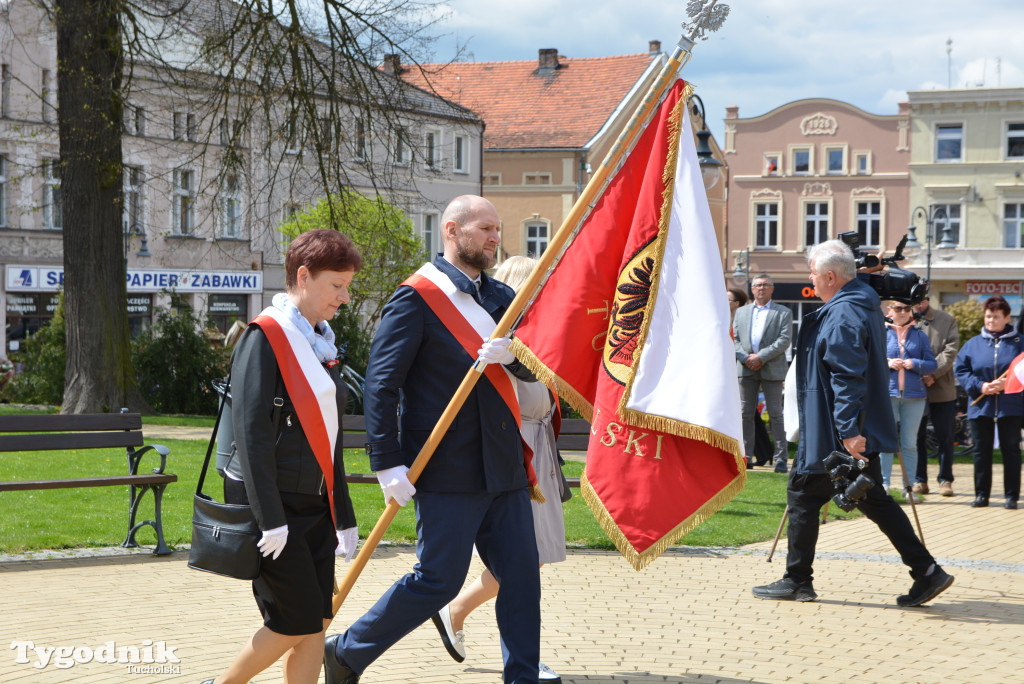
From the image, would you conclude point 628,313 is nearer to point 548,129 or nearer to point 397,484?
point 397,484

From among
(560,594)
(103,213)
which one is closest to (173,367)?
(103,213)

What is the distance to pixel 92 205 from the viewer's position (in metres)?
17.7

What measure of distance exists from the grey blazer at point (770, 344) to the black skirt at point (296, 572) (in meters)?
9.68

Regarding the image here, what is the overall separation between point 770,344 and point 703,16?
352 inches

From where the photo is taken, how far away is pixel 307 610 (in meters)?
4.10

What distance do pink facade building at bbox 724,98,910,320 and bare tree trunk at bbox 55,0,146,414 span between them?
145 feet

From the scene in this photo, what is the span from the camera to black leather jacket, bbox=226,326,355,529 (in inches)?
156

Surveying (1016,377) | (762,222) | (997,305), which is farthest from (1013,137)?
(1016,377)

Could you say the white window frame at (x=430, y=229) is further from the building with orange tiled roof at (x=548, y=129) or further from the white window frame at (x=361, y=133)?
the white window frame at (x=361, y=133)

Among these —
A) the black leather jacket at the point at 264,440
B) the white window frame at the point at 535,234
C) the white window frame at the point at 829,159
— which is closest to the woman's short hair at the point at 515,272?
the black leather jacket at the point at 264,440

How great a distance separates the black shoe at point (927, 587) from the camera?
6902 millimetres

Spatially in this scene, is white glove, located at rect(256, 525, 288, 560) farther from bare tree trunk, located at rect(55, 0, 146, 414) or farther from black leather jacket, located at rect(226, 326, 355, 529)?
bare tree trunk, located at rect(55, 0, 146, 414)

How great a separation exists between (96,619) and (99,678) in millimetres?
1123

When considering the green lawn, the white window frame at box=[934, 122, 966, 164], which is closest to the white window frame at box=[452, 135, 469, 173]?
the white window frame at box=[934, 122, 966, 164]
